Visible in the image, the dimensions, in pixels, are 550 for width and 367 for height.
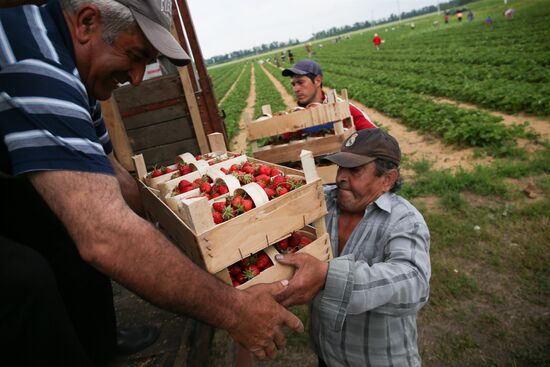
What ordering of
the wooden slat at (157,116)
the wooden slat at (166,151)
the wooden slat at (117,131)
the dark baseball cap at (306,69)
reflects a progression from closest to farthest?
the dark baseball cap at (306,69)
the wooden slat at (117,131)
the wooden slat at (157,116)
the wooden slat at (166,151)

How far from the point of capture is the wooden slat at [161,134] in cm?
464

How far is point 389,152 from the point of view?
1.96 meters

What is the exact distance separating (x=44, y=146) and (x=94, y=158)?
0.52 feet

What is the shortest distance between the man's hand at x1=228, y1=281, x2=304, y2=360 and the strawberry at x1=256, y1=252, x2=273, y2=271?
130 mm

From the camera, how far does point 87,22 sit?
4.90 ft

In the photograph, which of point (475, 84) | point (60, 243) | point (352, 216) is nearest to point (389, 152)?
point (352, 216)

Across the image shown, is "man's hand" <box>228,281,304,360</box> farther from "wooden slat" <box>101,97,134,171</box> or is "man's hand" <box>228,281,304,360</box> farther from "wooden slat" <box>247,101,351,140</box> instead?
"wooden slat" <box>101,97,134,171</box>

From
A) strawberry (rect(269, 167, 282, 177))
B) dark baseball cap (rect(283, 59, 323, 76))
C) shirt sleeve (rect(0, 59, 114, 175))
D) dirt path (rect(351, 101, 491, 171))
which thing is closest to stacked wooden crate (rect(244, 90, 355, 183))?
dark baseball cap (rect(283, 59, 323, 76))

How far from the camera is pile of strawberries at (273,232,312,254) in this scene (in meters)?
1.73

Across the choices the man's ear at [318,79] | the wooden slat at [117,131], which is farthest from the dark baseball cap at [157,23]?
the wooden slat at [117,131]

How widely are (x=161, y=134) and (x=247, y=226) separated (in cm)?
371

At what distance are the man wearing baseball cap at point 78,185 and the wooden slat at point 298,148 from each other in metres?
1.67

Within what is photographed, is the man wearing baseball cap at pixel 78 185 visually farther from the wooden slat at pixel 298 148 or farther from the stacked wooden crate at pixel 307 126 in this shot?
the wooden slat at pixel 298 148

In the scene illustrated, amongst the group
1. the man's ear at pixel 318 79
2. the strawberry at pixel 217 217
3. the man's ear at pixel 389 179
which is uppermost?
the man's ear at pixel 318 79
